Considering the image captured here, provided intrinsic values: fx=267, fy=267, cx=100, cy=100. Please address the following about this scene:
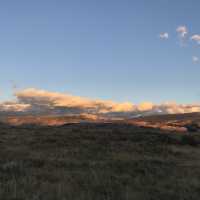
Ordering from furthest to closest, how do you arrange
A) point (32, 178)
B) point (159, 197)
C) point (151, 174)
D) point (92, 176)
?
1. point (151, 174)
2. point (92, 176)
3. point (32, 178)
4. point (159, 197)

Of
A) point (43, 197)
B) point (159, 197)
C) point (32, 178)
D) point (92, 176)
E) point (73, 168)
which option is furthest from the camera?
point (73, 168)

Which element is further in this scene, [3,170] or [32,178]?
[3,170]

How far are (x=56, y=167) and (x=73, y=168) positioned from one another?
80 cm

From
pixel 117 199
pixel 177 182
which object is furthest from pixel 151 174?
pixel 117 199

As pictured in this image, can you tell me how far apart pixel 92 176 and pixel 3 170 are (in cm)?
372

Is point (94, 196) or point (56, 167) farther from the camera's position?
point (56, 167)

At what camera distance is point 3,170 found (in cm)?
1096

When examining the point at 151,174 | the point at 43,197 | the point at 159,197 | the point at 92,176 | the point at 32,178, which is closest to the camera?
the point at 43,197

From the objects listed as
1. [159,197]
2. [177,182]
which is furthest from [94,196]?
[177,182]

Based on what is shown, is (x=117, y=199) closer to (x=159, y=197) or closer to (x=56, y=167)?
(x=159, y=197)

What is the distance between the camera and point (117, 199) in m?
7.41

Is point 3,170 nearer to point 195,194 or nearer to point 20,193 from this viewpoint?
point 20,193

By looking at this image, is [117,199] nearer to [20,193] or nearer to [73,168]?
[20,193]

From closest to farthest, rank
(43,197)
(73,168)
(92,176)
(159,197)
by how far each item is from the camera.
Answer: (43,197) → (159,197) → (92,176) → (73,168)
